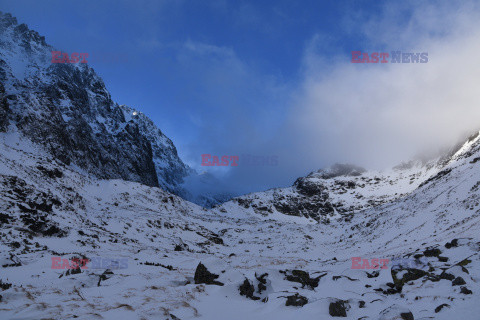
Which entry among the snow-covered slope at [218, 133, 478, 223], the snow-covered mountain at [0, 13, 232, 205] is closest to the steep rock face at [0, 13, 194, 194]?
the snow-covered mountain at [0, 13, 232, 205]

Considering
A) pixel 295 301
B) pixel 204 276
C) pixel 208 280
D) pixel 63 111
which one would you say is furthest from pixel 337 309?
pixel 63 111

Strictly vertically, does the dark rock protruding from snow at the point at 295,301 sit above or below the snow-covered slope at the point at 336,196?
below

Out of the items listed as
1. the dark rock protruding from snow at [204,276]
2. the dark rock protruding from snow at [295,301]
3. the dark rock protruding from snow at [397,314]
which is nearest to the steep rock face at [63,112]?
the dark rock protruding from snow at [204,276]

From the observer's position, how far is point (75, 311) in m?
6.99

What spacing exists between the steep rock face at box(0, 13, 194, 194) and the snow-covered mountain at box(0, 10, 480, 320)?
0.89 m

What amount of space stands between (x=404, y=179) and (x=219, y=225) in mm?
157765

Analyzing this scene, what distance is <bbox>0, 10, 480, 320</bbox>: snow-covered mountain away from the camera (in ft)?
26.2

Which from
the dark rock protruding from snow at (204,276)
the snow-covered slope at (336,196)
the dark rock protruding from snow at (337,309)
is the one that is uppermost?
the snow-covered slope at (336,196)

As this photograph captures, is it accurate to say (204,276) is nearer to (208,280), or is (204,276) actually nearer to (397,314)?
(208,280)

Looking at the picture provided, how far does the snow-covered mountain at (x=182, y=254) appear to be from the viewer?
8.00 metres

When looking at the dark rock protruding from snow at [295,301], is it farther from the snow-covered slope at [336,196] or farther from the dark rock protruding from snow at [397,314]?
the snow-covered slope at [336,196]

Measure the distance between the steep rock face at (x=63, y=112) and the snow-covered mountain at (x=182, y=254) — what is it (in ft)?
2.91

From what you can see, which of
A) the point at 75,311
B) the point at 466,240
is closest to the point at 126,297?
the point at 75,311

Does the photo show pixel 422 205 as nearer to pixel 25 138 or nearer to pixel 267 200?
pixel 25 138
